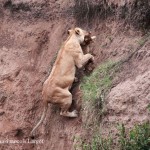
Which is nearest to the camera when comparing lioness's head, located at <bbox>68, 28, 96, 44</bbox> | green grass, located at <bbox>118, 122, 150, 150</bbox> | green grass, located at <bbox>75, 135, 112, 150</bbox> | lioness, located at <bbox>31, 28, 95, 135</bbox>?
green grass, located at <bbox>118, 122, 150, 150</bbox>

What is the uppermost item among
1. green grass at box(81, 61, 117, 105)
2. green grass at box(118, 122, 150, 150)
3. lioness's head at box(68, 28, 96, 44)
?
lioness's head at box(68, 28, 96, 44)

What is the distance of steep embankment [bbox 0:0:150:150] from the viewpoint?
960 centimetres

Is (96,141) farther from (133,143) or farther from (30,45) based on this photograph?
(30,45)

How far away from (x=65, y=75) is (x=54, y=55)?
1846 mm

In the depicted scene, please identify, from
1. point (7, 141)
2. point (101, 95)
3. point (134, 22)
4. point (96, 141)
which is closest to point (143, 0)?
point (134, 22)

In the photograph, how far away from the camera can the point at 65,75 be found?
1112cm

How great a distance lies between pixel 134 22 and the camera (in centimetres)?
1140

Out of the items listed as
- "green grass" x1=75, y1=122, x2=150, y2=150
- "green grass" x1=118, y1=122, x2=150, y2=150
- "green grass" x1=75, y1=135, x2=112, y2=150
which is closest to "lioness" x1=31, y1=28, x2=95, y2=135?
"green grass" x1=75, y1=135, x2=112, y2=150

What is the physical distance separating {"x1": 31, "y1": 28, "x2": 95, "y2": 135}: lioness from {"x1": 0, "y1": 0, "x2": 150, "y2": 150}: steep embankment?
0.30 meters

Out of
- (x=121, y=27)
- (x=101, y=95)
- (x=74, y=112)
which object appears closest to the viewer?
(x=101, y=95)

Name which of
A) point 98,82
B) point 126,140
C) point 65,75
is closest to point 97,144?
point 126,140

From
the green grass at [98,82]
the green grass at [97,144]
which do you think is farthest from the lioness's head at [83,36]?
the green grass at [97,144]

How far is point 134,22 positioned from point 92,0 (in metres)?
1.49

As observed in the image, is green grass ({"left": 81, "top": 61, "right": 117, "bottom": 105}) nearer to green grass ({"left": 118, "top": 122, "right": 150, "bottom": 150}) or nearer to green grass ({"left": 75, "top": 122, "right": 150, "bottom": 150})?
→ green grass ({"left": 75, "top": 122, "right": 150, "bottom": 150})
